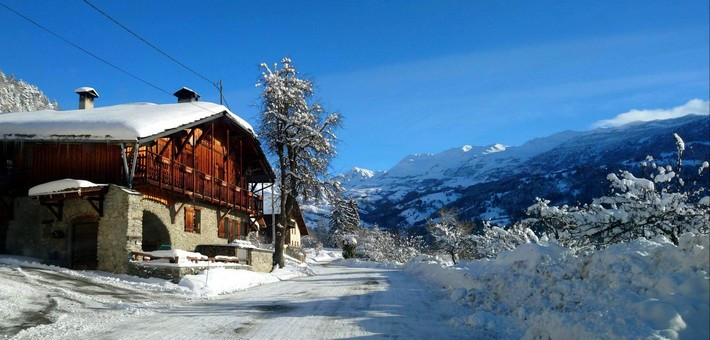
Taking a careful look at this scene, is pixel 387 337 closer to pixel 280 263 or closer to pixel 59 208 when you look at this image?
pixel 59 208

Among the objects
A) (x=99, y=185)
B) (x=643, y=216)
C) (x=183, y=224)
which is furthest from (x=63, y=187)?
(x=643, y=216)

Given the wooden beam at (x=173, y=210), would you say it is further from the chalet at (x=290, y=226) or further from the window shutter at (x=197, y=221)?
the chalet at (x=290, y=226)

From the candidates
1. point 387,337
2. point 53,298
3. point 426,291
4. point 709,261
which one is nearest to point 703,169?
point 709,261

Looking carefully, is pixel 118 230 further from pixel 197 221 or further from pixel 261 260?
pixel 261 260

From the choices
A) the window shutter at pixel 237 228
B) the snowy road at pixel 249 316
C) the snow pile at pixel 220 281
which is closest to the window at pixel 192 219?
the window shutter at pixel 237 228

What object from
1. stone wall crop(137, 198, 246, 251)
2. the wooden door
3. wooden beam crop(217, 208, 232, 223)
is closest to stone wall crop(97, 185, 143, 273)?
stone wall crop(137, 198, 246, 251)

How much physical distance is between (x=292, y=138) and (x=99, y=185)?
1224cm

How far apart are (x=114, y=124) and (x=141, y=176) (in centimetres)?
235

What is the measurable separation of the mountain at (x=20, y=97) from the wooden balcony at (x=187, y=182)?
80.5 metres

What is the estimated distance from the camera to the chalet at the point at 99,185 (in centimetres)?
1867

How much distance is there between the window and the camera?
82.9 ft

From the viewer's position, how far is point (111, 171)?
20422 mm

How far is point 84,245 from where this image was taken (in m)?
21.1

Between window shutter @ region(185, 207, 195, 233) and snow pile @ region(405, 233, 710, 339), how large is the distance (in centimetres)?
1840
